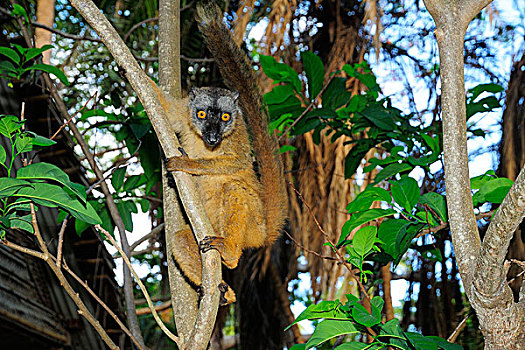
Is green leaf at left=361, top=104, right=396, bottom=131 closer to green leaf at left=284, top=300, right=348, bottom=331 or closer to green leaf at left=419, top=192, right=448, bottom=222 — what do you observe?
green leaf at left=419, top=192, right=448, bottom=222

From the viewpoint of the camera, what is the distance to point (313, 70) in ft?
11.9

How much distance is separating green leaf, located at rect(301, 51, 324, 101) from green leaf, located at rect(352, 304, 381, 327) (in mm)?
2019

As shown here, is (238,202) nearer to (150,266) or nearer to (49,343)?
(49,343)

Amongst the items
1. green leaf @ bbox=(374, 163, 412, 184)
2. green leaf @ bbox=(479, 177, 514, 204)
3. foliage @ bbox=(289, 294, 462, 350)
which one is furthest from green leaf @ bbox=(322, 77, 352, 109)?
foliage @ bbox=(289, 294, 462, 350)

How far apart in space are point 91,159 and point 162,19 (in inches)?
56.8

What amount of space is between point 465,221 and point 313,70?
2064 mm

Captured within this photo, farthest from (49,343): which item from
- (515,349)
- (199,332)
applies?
(515,349)

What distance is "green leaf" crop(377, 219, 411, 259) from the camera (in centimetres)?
246

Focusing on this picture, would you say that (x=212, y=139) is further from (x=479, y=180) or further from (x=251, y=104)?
(x=479, y=180)

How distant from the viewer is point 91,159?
154 inches

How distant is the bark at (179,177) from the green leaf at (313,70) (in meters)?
1.48

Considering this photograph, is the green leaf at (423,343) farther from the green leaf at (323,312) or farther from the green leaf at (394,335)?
the green leaf at (323,312)

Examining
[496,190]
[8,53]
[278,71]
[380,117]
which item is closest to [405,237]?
[496,190]

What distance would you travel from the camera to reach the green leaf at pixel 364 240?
7.91 ft
